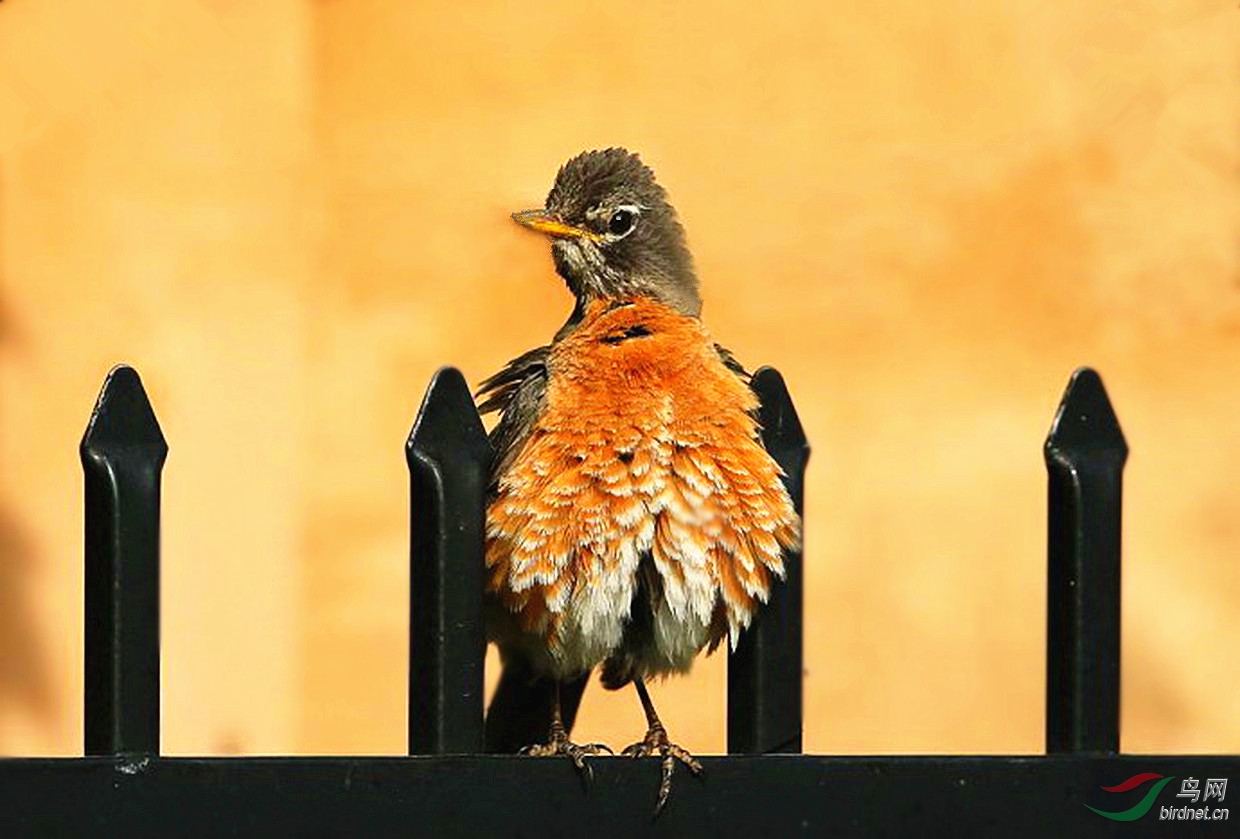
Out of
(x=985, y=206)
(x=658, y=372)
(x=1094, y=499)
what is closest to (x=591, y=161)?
(x=658, y=372)

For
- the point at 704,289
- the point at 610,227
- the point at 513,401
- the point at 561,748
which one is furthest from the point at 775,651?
the point at 704,289

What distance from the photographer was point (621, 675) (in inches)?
151

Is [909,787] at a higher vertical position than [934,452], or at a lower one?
lower

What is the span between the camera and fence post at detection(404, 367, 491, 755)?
2.74 m

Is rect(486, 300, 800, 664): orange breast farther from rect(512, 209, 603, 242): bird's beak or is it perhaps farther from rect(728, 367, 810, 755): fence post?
rect(512, 209, 603, 242): bird's beak

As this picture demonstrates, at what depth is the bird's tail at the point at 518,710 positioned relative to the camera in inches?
144

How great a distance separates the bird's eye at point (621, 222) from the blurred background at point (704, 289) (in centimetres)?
114

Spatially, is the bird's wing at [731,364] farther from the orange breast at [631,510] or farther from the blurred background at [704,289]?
the blurred background at [704,289]

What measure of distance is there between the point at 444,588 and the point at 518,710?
39.5 inches

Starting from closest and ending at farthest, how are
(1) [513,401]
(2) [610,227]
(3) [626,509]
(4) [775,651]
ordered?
(4) [775,651]
(3) [626,509]
(1) [513,401]
(2) [610,227]

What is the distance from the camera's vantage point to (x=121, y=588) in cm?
261

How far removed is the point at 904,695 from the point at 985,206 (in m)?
Result: 1.12

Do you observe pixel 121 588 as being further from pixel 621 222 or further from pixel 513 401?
pixel 621 222

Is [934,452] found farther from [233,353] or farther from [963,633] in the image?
[233,353]
